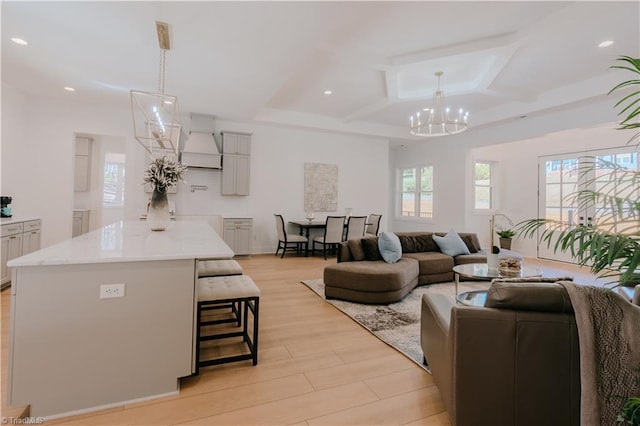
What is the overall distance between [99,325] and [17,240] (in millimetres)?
3398

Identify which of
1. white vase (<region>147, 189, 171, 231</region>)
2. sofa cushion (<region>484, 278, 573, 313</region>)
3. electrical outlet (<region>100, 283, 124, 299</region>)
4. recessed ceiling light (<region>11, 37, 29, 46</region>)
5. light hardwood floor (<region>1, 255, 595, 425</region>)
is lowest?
light hardwood floor (<region>1, 255, 595, 425</region>)

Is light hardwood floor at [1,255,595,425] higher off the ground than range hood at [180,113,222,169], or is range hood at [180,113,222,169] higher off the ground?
range hood at [180,113,222,169]

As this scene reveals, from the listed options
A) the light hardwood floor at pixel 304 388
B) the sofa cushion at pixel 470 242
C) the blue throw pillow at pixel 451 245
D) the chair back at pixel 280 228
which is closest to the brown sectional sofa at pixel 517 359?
the light hardwood floor at pixel 304 388

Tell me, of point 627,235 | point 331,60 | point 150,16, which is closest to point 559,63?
point 331,60

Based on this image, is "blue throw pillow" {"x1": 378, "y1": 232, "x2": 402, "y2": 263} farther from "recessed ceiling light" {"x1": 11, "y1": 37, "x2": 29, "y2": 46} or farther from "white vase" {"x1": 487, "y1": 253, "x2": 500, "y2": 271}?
"recessed ceiling light" {"x1": 11, "y1": 37, "x2": 29, "y2": 46}

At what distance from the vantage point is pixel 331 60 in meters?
4.11

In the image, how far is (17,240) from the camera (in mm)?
3869

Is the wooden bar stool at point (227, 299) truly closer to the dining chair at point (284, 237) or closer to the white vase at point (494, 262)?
the white vase at point (494, 262)

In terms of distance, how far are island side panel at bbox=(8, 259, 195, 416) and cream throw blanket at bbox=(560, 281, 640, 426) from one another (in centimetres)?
208

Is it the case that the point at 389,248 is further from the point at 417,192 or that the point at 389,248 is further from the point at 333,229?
the point at 417,192

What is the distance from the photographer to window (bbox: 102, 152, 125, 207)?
24.1 feet

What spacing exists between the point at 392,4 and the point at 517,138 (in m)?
4.67

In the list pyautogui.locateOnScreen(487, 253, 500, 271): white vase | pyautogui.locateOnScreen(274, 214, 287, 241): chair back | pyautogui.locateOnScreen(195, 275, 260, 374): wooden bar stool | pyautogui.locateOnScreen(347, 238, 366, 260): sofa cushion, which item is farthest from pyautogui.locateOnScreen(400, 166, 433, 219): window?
pyautogui.locateOnScreen(195, 275, 260, 374): wooden bar stool

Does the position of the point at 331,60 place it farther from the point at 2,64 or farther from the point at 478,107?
the point at 2,64
